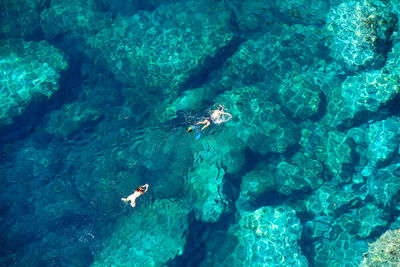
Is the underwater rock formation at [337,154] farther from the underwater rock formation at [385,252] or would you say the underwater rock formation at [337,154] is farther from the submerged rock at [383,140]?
the underwater rock formation at [385,252]

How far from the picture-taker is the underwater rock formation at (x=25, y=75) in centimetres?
981

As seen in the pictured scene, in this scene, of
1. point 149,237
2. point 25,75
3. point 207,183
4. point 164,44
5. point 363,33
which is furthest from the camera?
point 164,44

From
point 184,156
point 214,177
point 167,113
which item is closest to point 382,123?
point 214,177

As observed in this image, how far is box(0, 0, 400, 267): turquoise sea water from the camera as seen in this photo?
8.46 meters

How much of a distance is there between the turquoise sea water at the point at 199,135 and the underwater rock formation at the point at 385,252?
0.59ft

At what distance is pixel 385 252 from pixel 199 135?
Result: 6103mm

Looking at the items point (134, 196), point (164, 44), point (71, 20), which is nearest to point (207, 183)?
point (134, 196)

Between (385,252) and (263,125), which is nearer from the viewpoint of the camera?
(385,252)

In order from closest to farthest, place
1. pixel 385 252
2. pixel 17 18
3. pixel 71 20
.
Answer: pixel 385 252
pixel 17 18
pixel 71 20

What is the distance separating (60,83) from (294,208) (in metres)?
9.80

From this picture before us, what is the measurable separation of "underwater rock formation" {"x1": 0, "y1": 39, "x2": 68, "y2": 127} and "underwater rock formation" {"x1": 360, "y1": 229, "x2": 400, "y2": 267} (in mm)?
11649

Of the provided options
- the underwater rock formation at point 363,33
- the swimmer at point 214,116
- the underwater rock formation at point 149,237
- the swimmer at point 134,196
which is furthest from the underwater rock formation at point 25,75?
the underwater rock formation at point 363,33

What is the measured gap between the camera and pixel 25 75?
10023mm

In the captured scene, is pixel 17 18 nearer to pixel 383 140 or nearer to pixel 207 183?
pixel 207 183
